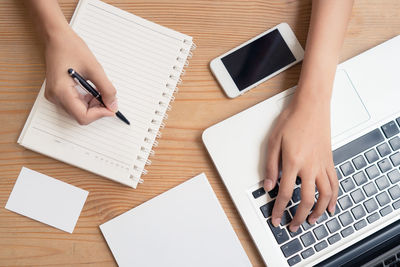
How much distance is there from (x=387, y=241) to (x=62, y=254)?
0.55m

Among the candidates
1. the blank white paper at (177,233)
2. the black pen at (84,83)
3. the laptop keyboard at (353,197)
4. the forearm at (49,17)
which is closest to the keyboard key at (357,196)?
the laptop keyboard at (353,197)

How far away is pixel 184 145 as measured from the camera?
0.78m

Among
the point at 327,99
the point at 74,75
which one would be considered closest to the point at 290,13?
the point at 327,99

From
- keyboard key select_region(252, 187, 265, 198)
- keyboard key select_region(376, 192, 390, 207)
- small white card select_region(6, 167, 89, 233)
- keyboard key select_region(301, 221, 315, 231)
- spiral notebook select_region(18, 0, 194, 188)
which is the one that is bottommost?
keyboard key select_region(376, 192, 390, 207)

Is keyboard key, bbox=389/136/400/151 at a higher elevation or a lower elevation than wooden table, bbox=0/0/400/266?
lower

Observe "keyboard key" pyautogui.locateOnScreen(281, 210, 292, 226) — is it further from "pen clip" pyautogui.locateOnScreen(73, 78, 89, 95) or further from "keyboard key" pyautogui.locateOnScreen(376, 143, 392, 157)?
"pen clip" pyautogui.locateOnScreen(73, 78, 89, 95)

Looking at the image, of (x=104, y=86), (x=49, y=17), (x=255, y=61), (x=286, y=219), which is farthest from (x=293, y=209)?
(x=49, y=17)

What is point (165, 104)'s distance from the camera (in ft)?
2.56

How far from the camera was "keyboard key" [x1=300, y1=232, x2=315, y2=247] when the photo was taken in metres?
0.74

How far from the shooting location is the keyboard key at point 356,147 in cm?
75

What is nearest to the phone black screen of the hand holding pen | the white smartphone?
the white smartphone

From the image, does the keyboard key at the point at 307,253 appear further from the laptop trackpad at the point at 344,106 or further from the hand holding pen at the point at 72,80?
the hand holding pen at the point at 72,80

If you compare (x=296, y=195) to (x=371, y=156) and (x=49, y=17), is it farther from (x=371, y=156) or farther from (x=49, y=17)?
(x=49, y=17)

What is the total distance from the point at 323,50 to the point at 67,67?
0.43 m
